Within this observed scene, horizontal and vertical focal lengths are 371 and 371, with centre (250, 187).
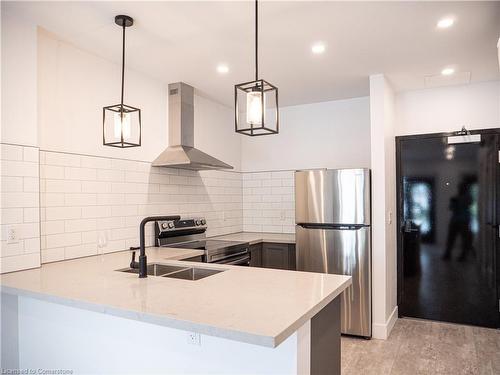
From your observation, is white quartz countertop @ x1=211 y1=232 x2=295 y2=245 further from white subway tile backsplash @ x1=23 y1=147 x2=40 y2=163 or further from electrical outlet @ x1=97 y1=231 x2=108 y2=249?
white subway tile backsplash @ x1=23 y1=147 x2=40 y2=163

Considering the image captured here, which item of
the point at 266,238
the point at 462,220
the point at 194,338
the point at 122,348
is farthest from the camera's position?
the point at 266,238

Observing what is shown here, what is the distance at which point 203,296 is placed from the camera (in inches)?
65.4

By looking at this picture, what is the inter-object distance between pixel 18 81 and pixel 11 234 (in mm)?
951

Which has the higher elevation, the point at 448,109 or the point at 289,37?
the point at 289,37

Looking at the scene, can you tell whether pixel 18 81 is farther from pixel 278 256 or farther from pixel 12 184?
pixel 278 256

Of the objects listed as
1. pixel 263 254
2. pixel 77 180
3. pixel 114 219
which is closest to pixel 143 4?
pixel 77 180

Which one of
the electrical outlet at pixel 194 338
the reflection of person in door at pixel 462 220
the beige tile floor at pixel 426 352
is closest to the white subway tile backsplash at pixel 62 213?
the electrical outlet at pixel 194 338

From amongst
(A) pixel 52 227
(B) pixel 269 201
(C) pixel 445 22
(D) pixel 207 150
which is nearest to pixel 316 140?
(B) pixel 269 201

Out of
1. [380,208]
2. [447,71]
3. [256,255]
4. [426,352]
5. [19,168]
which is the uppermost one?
[447,71]

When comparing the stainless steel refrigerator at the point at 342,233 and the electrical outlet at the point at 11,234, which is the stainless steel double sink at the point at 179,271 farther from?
the stainless steel refrigerator at the point at 342,233

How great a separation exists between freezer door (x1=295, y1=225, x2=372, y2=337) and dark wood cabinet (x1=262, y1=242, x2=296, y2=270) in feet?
0.95

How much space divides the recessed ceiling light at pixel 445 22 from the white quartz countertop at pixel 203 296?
1.81 m

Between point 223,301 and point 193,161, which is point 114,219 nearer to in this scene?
point 193,161

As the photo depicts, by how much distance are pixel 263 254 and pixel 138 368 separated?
7.89ft
